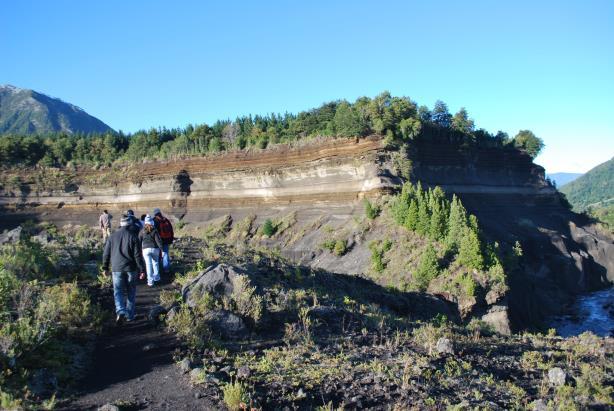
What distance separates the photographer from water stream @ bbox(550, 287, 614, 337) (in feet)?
81.6

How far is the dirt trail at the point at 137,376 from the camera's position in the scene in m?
5.39

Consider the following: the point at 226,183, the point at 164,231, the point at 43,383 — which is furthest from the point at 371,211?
the point at 43,383

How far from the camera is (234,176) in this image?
41344mm

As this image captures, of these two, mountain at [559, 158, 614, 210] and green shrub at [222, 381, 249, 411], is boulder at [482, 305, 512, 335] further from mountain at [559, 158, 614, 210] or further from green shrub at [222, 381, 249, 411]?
mountain at [559, 158, 614, 210]

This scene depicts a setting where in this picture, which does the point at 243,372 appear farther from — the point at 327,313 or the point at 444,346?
the point at 444,346

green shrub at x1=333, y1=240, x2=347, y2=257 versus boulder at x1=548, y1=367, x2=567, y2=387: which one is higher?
boulder at x1=548, y1=367, x2=567, y2=387

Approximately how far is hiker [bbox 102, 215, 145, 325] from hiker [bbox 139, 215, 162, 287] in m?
1.36

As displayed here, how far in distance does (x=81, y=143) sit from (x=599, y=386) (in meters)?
55.2

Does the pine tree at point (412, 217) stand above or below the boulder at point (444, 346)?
above

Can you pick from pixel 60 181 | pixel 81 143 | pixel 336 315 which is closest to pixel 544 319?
pixel 336 315

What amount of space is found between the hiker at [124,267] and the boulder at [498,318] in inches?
619

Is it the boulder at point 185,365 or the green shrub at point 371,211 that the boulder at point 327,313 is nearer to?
the boulder at point 185,365

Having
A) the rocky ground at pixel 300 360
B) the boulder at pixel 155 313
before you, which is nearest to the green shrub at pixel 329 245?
the rocky ground at pixel 300 360

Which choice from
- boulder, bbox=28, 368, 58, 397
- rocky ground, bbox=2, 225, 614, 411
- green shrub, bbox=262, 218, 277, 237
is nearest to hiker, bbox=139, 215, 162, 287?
rocky ground, bbox=2, 225, 614, 411
